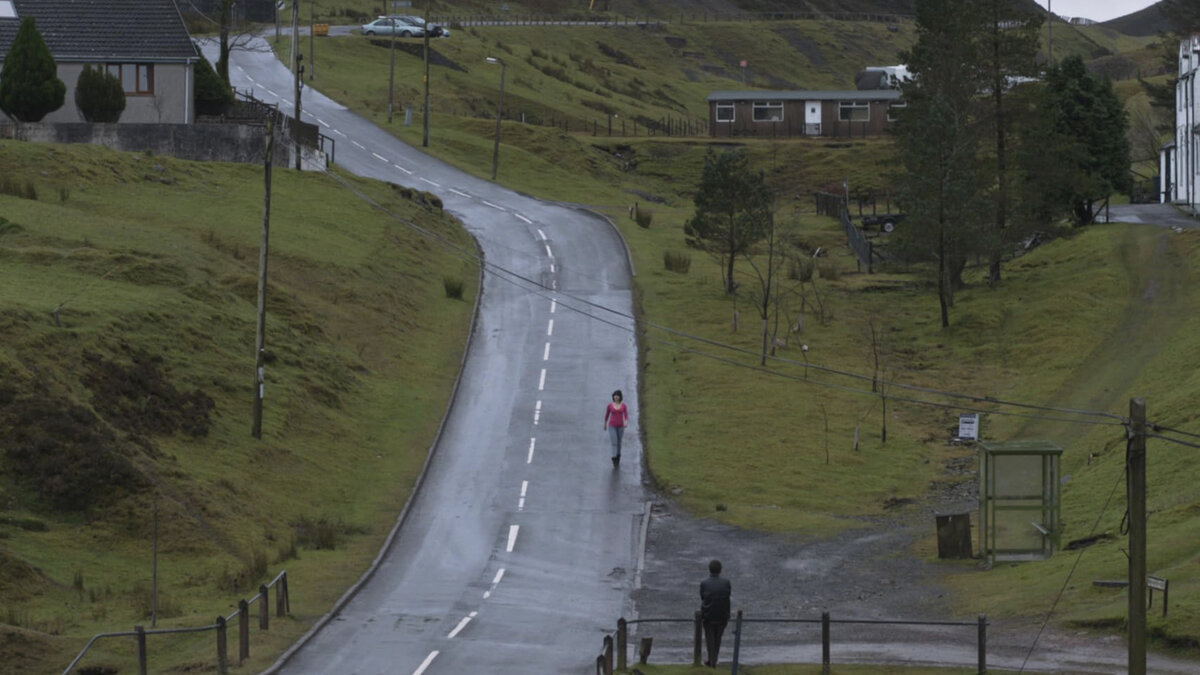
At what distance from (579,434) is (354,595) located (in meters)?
14.6

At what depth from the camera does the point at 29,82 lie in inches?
2383

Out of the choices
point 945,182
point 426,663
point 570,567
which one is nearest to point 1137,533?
point 426,663

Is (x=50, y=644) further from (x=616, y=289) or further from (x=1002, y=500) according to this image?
(x=616, y=289)

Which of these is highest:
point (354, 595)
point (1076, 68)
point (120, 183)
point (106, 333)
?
point (1076, 68)

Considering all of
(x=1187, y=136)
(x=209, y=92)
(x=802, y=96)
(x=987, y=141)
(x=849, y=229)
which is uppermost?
(x=802, y=96)

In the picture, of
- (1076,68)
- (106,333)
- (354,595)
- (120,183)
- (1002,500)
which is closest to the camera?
(354,595)

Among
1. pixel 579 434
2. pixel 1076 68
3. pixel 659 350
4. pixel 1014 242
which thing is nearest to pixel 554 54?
pixel 1076 68

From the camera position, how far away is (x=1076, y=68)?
70812mm

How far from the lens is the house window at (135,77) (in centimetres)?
6625

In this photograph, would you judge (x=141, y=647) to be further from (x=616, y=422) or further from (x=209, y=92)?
(x=209, y=92)

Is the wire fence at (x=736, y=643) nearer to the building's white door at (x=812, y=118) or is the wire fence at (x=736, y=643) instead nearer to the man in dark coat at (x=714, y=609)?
the man in dark coat at (x=714, y=609)

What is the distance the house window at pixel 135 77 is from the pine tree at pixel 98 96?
2.69 m

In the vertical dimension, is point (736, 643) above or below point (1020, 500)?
below

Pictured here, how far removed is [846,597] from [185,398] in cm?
1609
